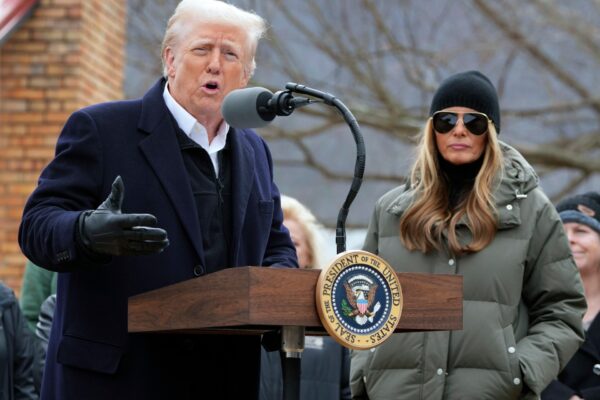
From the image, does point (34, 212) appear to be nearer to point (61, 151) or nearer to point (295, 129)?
point (61, 151)

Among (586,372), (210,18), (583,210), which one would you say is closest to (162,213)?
(210,18)

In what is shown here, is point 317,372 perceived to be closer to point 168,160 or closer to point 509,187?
point 509,187

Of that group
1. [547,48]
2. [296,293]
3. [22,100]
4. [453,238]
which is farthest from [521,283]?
[547,48]

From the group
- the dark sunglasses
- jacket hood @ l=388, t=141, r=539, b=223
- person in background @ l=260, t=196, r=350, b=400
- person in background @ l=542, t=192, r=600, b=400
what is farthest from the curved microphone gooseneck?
person in background @ l=260, t=196, r=350, b=400

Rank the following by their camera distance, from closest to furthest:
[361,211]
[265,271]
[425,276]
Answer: [265,271] < [425,276] < [361,211]

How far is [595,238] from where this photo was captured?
19.2ft

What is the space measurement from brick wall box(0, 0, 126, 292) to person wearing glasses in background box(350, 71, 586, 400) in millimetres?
5157

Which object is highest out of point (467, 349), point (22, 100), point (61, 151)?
point (22, 100)

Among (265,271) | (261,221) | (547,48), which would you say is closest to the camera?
(265,271)

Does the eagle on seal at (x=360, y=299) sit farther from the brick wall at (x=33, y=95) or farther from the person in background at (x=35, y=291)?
the brick wall at (x=33, y=95)

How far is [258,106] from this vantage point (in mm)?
3027

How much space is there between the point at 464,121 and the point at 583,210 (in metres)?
1.82

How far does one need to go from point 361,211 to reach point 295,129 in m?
2.42

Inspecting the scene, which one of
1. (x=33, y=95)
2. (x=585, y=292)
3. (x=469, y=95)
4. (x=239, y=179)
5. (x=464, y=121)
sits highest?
(x=33, y=95)
